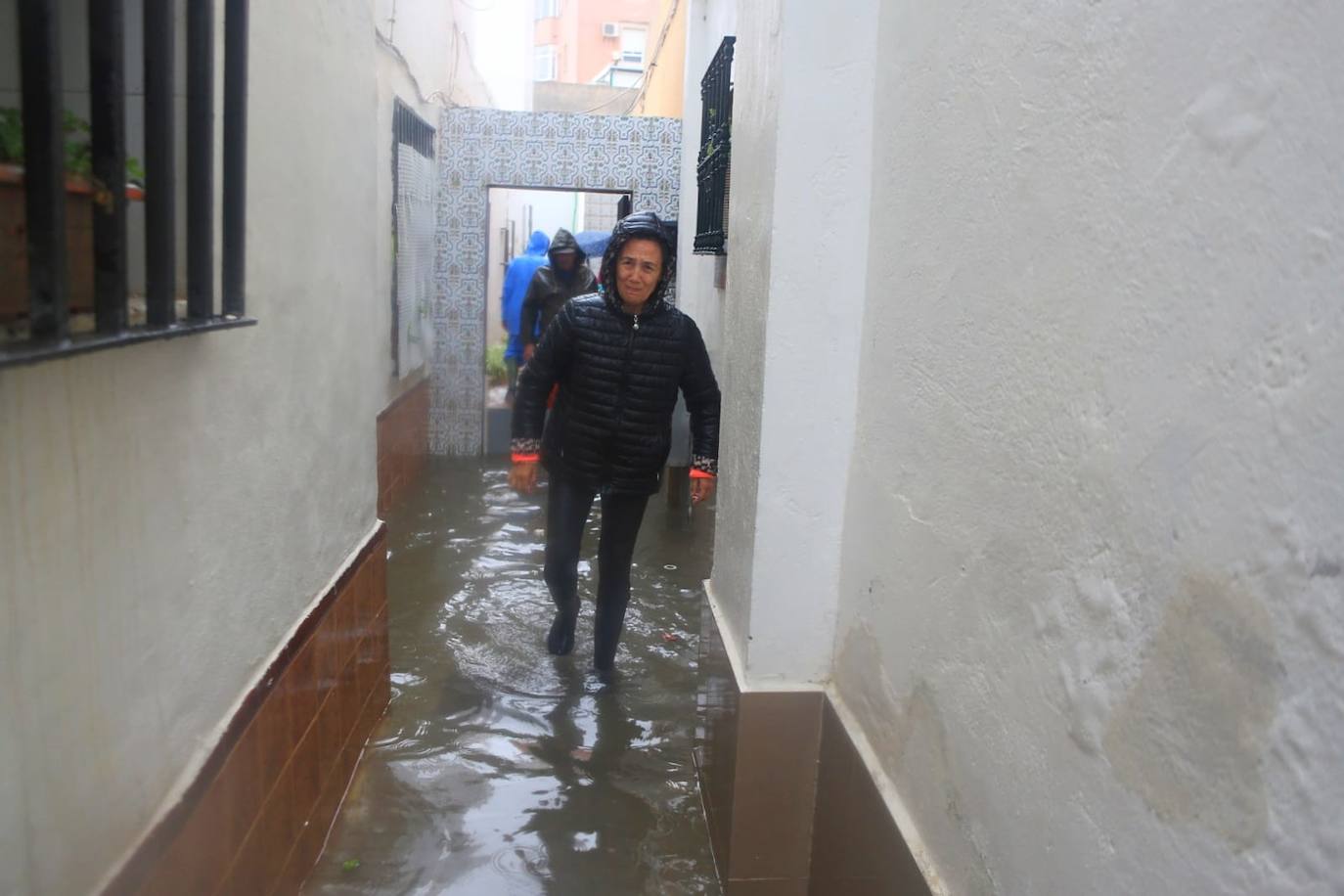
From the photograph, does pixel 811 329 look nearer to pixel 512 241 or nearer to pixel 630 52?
pixel 512 241

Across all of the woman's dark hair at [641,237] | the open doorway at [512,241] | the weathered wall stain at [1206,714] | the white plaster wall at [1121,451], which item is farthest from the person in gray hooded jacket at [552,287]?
the weathered wall stain at [1206,714]

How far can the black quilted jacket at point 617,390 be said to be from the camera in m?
4.03

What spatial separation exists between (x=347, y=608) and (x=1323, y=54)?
10.1ft

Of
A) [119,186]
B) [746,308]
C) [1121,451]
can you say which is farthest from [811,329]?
[119,186]

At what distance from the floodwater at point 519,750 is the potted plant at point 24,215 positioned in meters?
2.00

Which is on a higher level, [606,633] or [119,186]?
[119,186]

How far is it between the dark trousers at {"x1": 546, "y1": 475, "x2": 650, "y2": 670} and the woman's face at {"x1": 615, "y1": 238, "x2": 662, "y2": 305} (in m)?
0.80

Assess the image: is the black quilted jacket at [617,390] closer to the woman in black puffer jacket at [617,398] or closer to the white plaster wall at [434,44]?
the woman in black puffer jacket at [617,398]

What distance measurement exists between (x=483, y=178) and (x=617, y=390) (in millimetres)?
5487

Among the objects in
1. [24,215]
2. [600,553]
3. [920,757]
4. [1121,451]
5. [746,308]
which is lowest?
[600,553]

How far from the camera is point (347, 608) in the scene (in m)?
3.49

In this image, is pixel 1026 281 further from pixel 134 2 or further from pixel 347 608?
pixel 347 608

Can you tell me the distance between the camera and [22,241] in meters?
1.49

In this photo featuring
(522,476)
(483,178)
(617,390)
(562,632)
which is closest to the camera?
(617,390)
